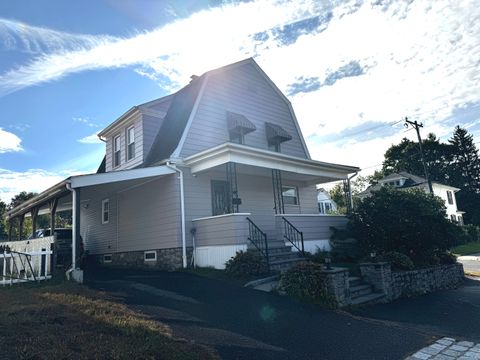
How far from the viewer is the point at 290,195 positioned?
54.0 ft

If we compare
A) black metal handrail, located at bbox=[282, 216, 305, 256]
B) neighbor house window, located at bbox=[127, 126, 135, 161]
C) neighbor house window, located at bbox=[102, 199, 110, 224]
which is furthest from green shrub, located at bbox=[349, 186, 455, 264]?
neighbor house window, located at bbox=[102, 199, 110, 224]

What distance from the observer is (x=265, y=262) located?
1031cm

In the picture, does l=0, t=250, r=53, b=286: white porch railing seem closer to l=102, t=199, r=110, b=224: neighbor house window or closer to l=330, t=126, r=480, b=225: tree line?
l=102, t=199, r=110, b=224: neighbor house window

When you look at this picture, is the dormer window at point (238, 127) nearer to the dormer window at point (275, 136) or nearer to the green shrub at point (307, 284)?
the dormer window at point (275, 136)

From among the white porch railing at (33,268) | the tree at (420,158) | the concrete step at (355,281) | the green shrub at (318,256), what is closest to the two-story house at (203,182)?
the green shrub at (318,256)

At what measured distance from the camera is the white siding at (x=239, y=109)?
13.9 meters

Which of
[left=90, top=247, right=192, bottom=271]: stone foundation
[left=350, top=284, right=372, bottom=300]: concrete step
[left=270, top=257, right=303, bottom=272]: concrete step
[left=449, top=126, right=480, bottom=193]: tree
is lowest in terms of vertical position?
[left=350, top=284, right=372, bottom=300]: concrete step

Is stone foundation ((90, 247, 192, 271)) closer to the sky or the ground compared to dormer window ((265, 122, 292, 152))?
closer to the ground

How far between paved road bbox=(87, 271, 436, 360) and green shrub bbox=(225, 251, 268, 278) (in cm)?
107

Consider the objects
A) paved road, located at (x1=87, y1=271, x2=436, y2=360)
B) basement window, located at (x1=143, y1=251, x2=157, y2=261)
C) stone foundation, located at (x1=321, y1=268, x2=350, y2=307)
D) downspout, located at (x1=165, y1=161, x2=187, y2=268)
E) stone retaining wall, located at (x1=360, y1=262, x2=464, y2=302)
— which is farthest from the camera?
basement window, located at (x1=143, y1=251, x2=157, y2=261)

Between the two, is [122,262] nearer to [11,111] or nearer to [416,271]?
[11,111]

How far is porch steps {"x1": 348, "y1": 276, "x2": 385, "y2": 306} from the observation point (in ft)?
28.0

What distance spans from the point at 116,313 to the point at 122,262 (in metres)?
9.63

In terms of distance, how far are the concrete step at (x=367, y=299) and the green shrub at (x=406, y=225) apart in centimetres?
364
